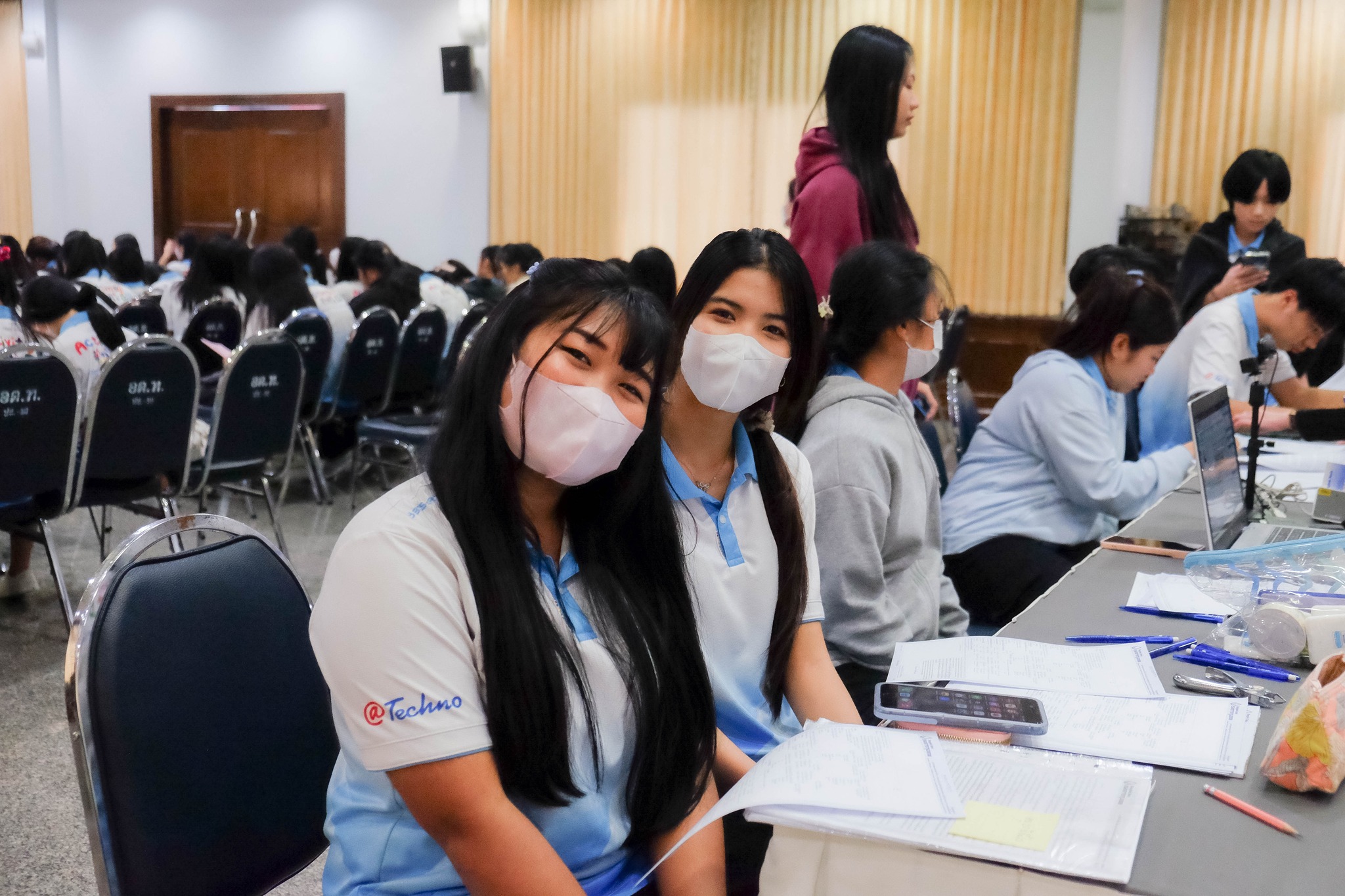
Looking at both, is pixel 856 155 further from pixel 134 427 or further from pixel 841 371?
pixel 134 427

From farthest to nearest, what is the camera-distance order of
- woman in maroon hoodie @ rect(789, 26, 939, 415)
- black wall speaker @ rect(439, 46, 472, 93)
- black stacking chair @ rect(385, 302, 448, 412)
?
black wall speaker @ rect(439, 46, 472, 93), black stacking chair @ rect(385, 302, 448, 412), woman in maroon hoodie @ rect(789, 26, 939, 415)

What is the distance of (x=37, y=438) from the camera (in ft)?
10.0

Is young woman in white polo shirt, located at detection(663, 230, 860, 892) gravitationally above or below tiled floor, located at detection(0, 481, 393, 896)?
above

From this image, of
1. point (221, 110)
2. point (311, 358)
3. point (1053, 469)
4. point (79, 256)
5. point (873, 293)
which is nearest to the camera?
point (873, 293)

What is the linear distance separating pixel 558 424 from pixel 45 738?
2.20 meters

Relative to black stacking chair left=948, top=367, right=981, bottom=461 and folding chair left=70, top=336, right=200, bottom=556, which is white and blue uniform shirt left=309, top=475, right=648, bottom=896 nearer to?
black stacking chair left=948, top=367, right=981, bottom=461

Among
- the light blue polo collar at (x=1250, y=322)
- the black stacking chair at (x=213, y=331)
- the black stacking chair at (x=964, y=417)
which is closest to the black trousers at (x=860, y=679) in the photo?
the black stacking chair at (x=964, y=417)

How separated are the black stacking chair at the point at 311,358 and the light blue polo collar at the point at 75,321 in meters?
0.67

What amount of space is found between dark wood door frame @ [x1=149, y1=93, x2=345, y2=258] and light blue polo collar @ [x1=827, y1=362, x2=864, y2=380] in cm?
788

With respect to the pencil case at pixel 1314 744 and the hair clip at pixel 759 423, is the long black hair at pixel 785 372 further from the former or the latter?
the pencil case at pixel 1314 744

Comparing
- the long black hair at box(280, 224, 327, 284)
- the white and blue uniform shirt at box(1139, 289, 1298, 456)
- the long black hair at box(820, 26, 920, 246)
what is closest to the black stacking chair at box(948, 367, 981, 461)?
the white and blue uniform shirt at box(1139, 289, 1298, 456)

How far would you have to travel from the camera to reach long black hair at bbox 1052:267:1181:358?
2670mm

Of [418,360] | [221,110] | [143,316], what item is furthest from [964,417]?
[221,110]

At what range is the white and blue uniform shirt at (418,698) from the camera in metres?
1.03
